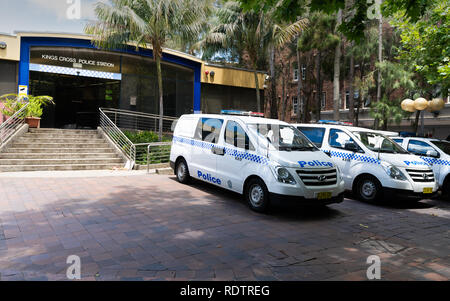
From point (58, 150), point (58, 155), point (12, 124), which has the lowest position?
point (58, 155)

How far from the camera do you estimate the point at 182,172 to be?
29.7ft

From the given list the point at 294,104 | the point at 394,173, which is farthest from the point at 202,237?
the point at 294,104

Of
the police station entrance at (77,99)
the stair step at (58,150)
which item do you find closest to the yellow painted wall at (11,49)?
the police station entrance at (77,99)

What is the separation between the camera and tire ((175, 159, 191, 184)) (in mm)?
8891

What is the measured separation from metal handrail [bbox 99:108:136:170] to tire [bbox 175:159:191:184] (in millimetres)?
3137

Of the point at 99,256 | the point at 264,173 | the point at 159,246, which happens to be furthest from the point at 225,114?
the point at 99,256

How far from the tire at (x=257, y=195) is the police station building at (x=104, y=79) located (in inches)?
506

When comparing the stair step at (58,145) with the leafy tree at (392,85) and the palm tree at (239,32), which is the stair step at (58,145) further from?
the leafy tree at (392,85)

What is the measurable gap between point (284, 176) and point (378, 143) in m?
3.80

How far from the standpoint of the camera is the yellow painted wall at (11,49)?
48.0ft

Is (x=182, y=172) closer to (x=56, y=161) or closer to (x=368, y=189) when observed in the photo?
→ (x=368, y=189)

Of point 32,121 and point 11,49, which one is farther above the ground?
point 11,49

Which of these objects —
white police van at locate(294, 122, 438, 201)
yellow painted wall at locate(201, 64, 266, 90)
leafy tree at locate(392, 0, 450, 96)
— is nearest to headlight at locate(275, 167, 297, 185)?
white police van at locate(294, 122, 438, 201)
